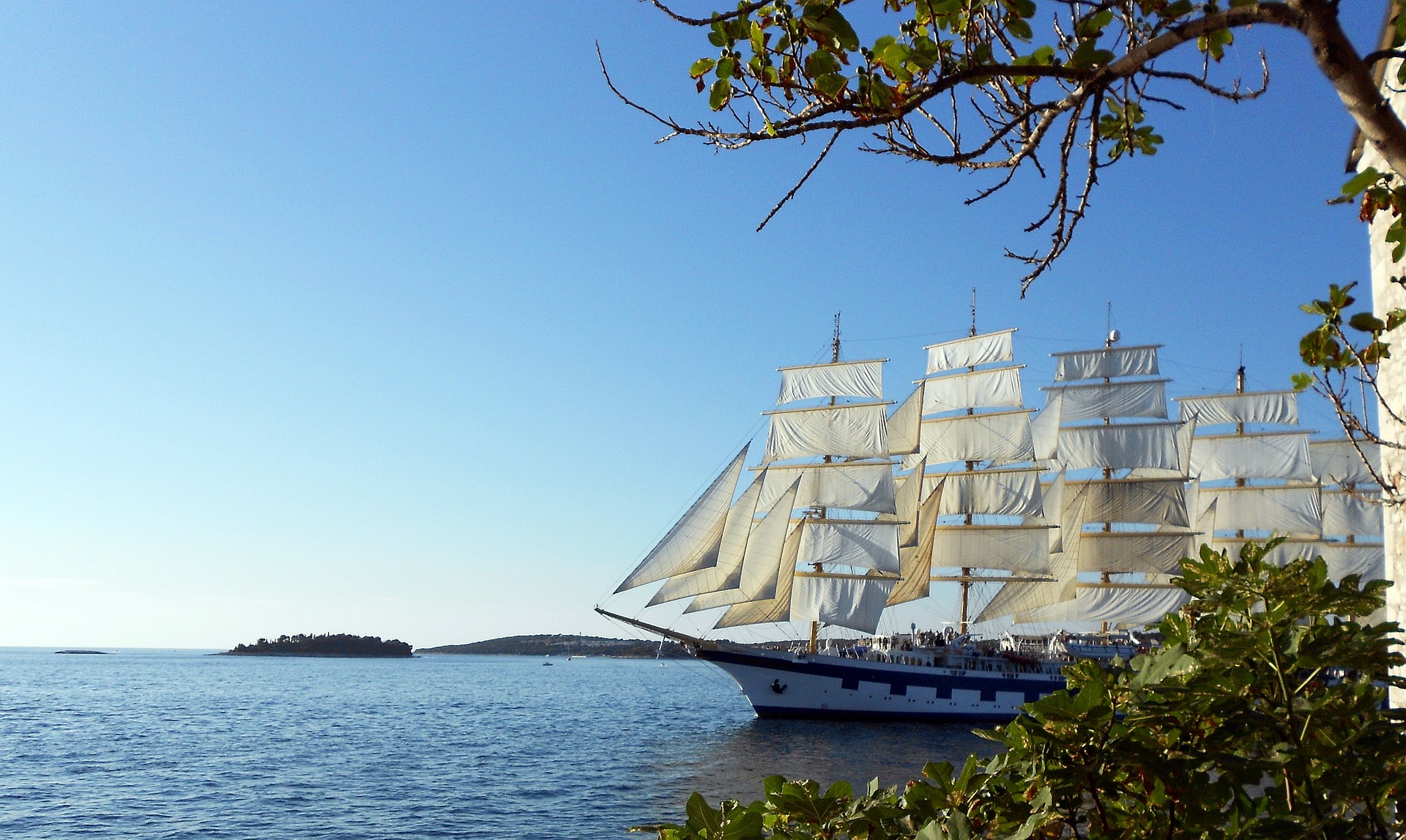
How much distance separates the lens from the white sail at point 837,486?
166 feet

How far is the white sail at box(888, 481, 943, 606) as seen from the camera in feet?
170

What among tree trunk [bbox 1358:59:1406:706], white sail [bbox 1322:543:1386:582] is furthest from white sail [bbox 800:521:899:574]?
tree trunk [bbox 1358:59:1406:706]

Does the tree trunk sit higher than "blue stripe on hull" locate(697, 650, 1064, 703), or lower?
higher

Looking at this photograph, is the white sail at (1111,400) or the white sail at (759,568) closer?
the white sail at (759,568)

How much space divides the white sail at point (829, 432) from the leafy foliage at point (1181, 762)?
50.5 metres

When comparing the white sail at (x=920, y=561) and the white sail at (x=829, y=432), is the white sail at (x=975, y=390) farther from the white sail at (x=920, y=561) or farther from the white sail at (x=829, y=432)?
the white sail at (x=829, y=432)

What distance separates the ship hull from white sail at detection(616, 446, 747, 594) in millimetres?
5116

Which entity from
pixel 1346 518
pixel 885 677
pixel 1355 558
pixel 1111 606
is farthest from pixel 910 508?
pixel 1346 518

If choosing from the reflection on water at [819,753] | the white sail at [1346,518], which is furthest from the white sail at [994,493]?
the white sail at [1346,518]

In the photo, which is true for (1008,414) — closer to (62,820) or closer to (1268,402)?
(1268,402)

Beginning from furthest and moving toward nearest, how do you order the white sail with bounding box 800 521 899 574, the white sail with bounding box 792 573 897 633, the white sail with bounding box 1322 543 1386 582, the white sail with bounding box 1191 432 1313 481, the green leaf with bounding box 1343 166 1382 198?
the white sail with bounding box 1191 432 1313 481, the white sail with bounding box 1322 543 1386 582, the white sail with bounding box 800 521 899 574, the white sail with bounding box 792 573 897 633, the green leaf with bounding box 1343 166 1382 198

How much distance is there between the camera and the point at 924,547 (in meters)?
54.1

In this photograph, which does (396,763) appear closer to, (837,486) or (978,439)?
(837,486)

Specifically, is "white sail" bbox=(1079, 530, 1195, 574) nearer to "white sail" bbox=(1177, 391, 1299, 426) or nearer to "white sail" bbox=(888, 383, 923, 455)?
"white sail" bbox=(1177, 391, 1299, 426)
